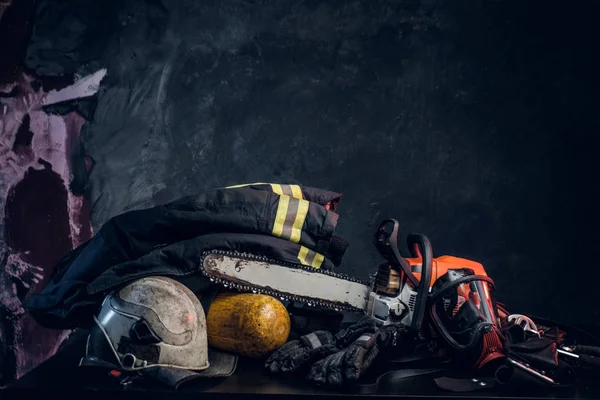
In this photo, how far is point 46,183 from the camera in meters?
4.03

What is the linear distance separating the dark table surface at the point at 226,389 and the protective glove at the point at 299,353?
2.0 inches

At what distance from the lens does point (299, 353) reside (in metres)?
2.82

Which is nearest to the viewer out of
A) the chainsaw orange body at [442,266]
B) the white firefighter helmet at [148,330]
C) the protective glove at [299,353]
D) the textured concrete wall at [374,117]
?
the white firefighter helmet at [148,330]

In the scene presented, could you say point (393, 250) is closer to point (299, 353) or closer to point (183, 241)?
point (299, 353)

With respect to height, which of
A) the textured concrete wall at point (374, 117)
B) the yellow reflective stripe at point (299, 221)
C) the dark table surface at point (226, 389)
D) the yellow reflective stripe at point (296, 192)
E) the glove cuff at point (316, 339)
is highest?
the textured concrete wall at point (374, 117)

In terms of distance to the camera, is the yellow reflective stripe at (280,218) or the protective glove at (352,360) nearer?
the protective glove at (352,360)

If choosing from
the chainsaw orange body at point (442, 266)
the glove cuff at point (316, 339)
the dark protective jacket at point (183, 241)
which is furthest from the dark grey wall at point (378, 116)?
the glove cuff at point (316, 339)

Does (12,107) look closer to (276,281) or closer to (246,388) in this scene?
(276,281)

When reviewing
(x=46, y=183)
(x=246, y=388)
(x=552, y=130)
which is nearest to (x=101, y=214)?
(x=46, y=183)

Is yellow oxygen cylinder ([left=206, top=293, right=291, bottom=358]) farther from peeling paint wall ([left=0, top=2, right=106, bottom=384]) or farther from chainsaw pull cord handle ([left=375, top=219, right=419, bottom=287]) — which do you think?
peeling paint wall ([left=0, top=2, right=106, bottom=384])

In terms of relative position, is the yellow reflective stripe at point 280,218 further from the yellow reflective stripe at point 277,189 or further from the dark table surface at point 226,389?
the dark table surface at point 226,389

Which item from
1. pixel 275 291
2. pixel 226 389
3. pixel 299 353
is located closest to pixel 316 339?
pixel 299 353

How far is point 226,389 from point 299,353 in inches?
15.4

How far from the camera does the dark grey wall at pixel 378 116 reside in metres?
4.14
